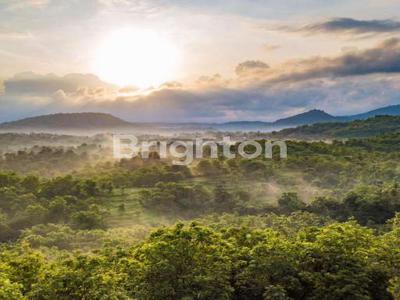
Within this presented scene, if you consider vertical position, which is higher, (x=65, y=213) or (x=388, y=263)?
(x=388, y=263)

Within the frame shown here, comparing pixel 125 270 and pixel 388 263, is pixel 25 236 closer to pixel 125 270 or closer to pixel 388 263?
pixel 125 270

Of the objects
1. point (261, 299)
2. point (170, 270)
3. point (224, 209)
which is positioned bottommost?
point (224, 209)

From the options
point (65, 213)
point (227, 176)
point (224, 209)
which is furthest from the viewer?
point (227, 176)

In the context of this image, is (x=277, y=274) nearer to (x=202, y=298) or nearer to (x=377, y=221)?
Answer: (x=202, y=298)

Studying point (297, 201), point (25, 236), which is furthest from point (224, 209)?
point (25, 236)

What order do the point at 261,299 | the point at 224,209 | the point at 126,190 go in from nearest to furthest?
the point at 261,299 → the point at 224,209 → the point at 126,190

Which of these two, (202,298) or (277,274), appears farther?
(277,274)
